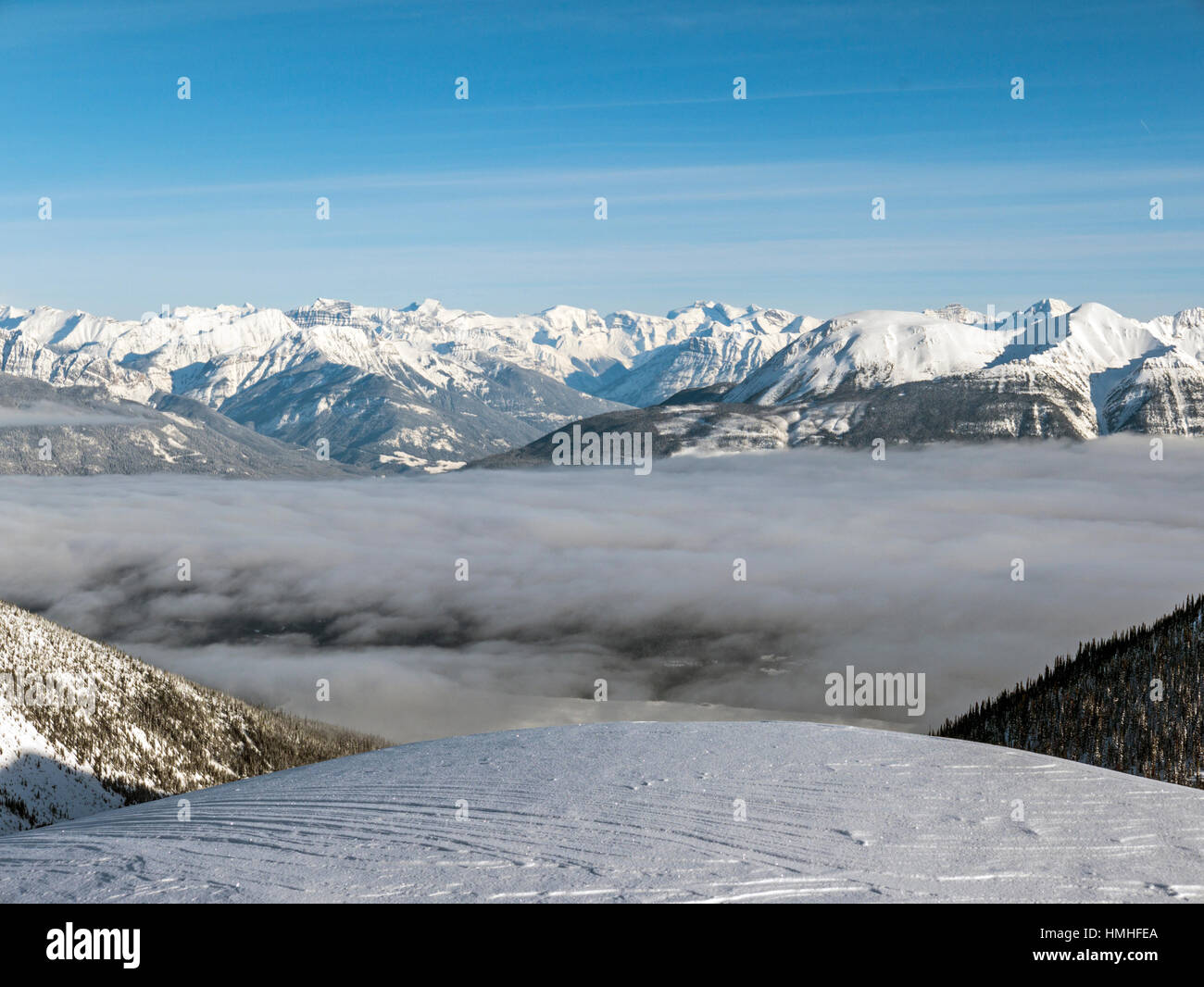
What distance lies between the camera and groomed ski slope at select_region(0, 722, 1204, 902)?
25953 mm

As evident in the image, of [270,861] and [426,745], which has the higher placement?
[270,861]

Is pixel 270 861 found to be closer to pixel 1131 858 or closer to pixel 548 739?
pixel 548 739

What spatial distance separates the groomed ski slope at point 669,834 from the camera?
85.1 ft

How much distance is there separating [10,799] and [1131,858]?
205 meters

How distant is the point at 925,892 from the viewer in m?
25.3

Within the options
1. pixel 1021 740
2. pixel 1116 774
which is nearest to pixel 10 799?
pixel 1021 740

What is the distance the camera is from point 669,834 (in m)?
30.7
